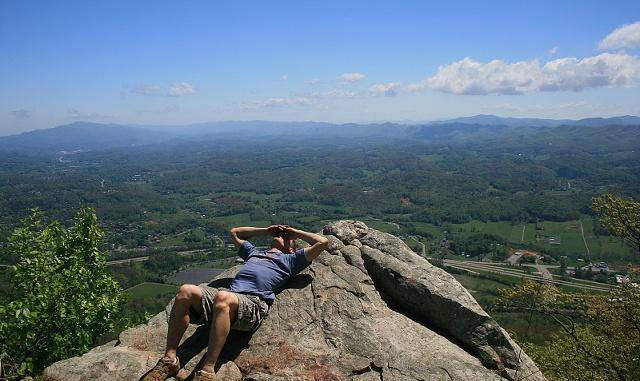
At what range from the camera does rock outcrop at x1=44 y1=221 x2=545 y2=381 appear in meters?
7.86

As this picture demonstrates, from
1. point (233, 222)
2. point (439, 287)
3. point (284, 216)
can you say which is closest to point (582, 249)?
point (284, 216)

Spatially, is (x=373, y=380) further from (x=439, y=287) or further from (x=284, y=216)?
(x=284, y=216)

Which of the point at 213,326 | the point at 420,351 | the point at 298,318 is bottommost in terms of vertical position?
the point at 420,351

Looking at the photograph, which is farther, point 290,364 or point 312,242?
point 312,242

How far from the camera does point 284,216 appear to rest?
156250 mm

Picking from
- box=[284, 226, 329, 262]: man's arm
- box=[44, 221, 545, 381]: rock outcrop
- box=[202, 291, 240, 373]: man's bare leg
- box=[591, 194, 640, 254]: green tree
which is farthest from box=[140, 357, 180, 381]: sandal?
box=[591, 194, 640, 254]: green tree

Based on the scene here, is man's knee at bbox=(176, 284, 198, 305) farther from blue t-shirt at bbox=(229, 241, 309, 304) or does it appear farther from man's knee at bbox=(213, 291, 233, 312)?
blue t-shirt at bbox=(229, 241, 309, 304)

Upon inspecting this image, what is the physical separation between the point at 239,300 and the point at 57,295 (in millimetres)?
8127

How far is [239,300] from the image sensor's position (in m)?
8.17

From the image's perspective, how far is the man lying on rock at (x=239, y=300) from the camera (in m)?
7.55

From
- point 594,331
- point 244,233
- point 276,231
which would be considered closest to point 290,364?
point 276,231

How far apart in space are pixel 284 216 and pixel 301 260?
146864 millimetres

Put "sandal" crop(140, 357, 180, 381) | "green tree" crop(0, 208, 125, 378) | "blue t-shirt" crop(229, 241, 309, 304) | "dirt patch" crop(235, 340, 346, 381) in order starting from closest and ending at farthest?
"sandal" crop(140, 357, 180, 381), "dirt patch" crop(235, 340, 346, 381), "blue t-shirt" crop(229, 241, 309, 304), "green tree" crop(0, 208, 125, 378)

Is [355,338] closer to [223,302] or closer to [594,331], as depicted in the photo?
[223,302]
